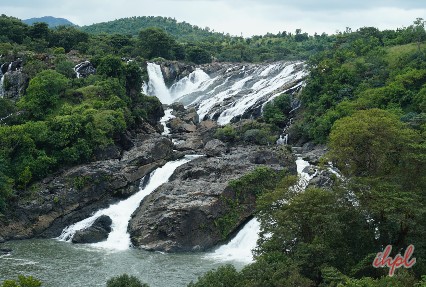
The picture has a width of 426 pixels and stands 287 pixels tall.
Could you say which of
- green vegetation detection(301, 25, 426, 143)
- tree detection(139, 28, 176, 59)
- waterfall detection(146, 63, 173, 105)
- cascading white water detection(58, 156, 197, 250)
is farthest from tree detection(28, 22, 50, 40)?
cascading white water detection(58, 156, 197, 250)

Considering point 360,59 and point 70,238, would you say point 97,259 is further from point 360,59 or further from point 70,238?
point 360,59

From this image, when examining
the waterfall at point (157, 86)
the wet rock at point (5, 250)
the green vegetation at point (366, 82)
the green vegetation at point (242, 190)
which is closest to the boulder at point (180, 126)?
the green vegetation at point (366, 82)

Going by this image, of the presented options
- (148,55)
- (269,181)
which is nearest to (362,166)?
(269,181)

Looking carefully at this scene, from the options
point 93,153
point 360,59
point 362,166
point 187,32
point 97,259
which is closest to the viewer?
point 362,166

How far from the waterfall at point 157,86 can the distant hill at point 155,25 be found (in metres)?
75.1

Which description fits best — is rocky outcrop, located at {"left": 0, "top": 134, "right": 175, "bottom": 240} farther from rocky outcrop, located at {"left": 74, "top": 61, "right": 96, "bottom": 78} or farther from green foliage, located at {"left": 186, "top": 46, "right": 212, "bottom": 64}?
green foliage, located at {"left": 186, "top": 46, "right": 212, "bottom": 64}

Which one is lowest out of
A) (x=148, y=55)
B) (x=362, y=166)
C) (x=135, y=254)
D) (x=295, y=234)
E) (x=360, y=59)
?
(x=135, y=254)

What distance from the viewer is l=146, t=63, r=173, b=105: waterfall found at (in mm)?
70938

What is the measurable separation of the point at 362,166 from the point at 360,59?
32.3 m

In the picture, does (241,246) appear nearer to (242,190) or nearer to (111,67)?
(242,190)

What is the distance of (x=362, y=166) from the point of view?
26.3 meters

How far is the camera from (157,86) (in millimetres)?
71750

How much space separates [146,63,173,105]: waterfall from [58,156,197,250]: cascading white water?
1231 inches

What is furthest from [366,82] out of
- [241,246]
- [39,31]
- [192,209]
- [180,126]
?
[39,31]
